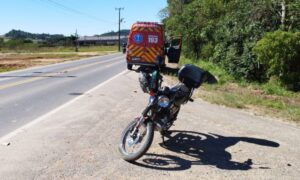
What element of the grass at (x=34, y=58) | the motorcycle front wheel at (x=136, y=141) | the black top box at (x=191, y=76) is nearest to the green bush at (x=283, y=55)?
the black top box at (x=191, y=76)

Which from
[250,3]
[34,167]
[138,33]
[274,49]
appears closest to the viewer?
[34,167]

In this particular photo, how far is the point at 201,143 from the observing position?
6.53 metres

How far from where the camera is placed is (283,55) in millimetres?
12859

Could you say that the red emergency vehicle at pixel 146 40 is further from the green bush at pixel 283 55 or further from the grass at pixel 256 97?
the green bush at pixel 283 55

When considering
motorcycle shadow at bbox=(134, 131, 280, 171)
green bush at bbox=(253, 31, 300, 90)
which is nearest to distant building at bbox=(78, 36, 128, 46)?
green bush at bbox=(253, 31, 300, 90)

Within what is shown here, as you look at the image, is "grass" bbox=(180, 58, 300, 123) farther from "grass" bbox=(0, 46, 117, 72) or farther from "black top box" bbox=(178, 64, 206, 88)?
"grass" bbox=(0, 46, 117, 72)

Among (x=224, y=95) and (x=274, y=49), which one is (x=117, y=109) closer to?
(x=224, y=95)

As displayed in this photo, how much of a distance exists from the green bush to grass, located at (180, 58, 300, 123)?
45 cm

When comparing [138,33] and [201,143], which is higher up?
[138,33]

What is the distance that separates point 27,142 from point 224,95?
22.3ft

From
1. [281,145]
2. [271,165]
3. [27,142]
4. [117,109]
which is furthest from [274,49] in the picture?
[27,142]

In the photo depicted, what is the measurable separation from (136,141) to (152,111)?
Answer: 0.49 meters

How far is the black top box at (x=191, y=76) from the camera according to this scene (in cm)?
621

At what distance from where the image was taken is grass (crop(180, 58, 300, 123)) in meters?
9.38
